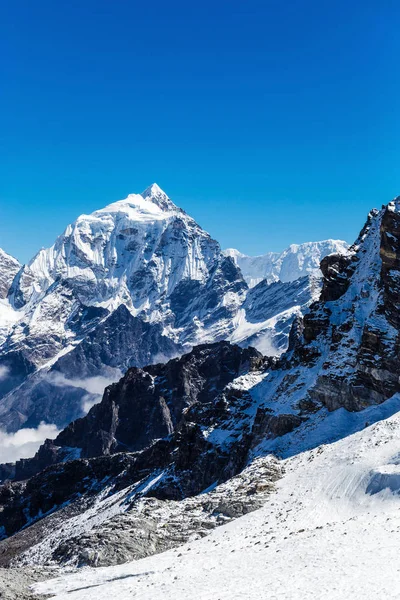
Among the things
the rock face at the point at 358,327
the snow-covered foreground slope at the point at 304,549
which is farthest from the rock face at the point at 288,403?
the snow-covered foreground slope at the point at 304,549

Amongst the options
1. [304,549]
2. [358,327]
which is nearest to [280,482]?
[304,549]

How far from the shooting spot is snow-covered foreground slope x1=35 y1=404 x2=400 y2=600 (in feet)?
103

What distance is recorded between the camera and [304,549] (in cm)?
3700

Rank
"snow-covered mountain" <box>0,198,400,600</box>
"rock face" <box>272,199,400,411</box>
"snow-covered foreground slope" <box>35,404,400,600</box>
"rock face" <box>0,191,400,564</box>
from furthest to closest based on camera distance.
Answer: "rock face" <box>272,199,400,411</box> < "rock face" <box>0,191,400,564</box> < "snow-covered mountain" <box>0,198,400,600</box> < "snow-covered foreground slope" <box>35,404,400,600</box>

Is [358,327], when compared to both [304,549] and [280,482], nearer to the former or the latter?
[280,482]

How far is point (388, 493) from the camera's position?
49.0 m

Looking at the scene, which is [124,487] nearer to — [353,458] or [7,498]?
[7,498]

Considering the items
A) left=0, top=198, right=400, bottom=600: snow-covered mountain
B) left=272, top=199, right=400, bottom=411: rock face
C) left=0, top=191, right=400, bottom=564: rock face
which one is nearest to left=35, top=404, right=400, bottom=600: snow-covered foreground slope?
left=0, top=198, right=400, bottom=600: snow-covered mountain

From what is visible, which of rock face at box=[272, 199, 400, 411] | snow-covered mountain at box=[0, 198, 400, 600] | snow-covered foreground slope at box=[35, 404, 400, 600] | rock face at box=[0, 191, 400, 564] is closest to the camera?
snow-covered foreground slope at box=[35, 404, 400, 600]

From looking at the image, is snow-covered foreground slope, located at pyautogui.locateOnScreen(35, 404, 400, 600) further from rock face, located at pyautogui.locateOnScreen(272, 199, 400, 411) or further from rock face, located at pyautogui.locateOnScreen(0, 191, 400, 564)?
rock face, located at pyautogui.locateOnScreen(272, 199, 400, 411)

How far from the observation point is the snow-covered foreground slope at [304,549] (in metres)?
31.3

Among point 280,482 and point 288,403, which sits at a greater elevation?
point 288,403

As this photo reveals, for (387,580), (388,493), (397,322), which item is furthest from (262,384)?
(387,580)

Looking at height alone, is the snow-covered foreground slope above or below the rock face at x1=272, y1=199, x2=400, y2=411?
below
